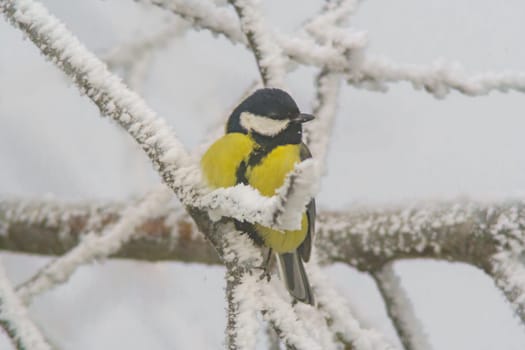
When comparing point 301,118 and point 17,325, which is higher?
point 17,325

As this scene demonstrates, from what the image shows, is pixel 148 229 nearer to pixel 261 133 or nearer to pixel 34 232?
pixel 34 232

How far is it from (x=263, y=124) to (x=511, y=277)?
56cm

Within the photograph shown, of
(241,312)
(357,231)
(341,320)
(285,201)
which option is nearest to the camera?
A: (285,201)

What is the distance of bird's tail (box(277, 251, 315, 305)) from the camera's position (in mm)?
1428

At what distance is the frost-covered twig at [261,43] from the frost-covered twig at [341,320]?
364mm

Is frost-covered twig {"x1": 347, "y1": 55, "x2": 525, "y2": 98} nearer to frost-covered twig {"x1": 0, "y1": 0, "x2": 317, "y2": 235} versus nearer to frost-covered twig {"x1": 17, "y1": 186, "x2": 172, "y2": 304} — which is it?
frost-covered twig {"x1": 17, "y1": 186, "x2": 172, "y2": 304}

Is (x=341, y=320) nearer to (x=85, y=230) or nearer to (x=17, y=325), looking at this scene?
(x=17, y=325)

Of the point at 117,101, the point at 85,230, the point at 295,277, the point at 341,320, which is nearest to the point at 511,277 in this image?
the point at 341,320

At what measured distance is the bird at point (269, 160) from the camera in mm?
1438

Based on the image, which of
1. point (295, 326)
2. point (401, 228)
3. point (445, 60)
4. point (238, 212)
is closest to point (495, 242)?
point (401, 228)

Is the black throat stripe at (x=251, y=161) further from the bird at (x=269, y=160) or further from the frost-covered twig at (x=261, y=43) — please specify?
the frost-covered twig at (x=261, y=43)

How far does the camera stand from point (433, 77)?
1526 millimetres

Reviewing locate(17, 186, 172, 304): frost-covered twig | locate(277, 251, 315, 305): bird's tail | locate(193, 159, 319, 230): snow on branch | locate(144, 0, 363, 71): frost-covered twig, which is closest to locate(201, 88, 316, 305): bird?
locate(277, 251, 315, 305): bird's tail

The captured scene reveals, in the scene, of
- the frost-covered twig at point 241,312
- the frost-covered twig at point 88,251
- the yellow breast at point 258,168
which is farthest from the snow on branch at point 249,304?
the frost-covered twig at point 88,251
